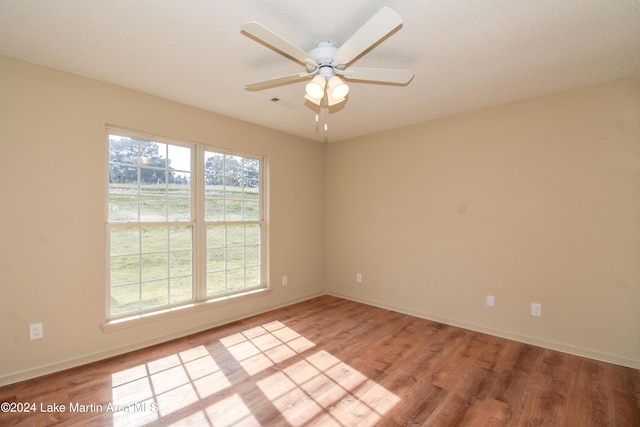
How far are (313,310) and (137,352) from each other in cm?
206

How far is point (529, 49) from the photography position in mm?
2098

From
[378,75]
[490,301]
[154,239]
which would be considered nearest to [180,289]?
[154,239]

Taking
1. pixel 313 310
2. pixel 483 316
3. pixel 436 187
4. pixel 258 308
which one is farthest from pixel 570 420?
pixel 258 308

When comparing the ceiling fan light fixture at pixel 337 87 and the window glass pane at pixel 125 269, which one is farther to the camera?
the window glass pane at pixel 125 269

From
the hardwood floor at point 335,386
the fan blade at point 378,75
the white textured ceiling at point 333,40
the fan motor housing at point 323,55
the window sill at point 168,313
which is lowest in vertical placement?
the hardwood floor at point 335,386

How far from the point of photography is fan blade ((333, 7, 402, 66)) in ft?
4.39

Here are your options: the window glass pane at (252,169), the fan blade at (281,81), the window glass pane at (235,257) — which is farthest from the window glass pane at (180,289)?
the fan blade at (281,81)

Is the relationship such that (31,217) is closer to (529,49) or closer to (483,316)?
(529,49)

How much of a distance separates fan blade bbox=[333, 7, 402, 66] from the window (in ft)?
7.45

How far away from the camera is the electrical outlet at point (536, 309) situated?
9.63 feet

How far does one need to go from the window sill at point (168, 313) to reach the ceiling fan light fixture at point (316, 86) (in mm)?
2619

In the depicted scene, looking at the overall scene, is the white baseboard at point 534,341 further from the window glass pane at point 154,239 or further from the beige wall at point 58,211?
the window glass pane at point 154,239

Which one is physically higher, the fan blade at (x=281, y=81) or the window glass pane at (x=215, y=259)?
the fan blade at (x=281, y=81)

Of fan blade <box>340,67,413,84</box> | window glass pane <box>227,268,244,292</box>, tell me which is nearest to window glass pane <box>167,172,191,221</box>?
window glass pane <box>227,268,244,292</box>
